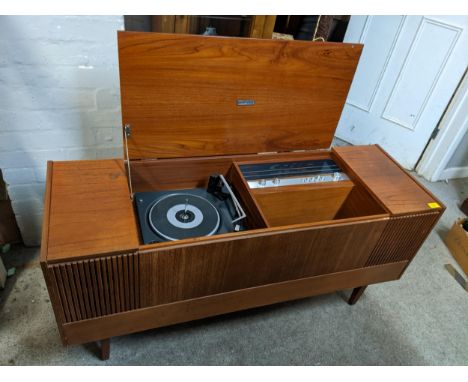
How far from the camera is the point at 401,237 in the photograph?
3.92ft

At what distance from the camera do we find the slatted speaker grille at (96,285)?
0.82 meters

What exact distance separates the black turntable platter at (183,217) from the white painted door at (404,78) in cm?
169

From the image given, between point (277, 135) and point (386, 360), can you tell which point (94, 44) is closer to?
point (277, 135)

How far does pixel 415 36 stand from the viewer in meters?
2.12

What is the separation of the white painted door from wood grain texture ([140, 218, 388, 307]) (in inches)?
56.6

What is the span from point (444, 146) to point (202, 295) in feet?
6.31

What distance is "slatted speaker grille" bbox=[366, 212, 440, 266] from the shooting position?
45.0 inches

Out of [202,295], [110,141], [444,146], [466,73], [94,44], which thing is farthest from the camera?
[444,146]

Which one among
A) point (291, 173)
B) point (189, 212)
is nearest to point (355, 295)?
point (291, 173)

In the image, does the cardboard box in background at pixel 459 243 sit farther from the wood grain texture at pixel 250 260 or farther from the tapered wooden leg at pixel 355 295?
the wood grain texture at pixel 250 260

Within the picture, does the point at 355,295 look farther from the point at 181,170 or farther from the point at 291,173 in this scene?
the point at 181,170

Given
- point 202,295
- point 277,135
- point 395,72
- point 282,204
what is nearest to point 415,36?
point 395,72

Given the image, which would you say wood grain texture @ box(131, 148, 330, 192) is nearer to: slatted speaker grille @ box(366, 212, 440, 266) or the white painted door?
slatted speaker grille @ box(366, 212, 440, 266)

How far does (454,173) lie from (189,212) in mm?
2059
